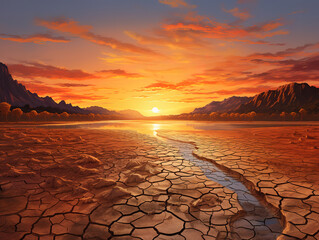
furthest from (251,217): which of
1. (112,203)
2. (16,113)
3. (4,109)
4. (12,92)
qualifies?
(12,92)

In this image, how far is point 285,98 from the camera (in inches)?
4114

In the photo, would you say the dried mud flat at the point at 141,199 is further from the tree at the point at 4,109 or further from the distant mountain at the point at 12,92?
the distant mountain at the point at 12,92

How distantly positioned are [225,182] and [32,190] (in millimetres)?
3350

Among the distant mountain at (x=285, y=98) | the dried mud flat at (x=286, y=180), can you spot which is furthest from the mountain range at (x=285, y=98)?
the dried mud flat at (x=286, y=180)

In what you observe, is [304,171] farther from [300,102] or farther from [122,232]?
[300,102]

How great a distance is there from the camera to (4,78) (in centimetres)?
10388

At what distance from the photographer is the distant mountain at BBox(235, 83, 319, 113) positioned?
94875 mm

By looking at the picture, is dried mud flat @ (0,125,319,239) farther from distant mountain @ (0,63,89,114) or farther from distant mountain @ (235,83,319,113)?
distant mountain @ (0,63,89,114)

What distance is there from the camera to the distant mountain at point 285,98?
311 ft

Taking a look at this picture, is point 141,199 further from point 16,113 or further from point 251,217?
point 16,113

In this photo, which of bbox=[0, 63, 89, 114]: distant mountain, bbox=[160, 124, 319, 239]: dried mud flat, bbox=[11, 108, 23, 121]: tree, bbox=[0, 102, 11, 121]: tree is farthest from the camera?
bbox=[0, 63, 89, 114]: distant mountain

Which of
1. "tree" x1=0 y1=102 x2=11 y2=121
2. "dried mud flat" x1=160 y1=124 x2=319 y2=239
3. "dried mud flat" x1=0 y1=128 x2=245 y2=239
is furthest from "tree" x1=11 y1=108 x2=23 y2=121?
"dried mud flat" x1=160 y1=124 x2=319 y2=239

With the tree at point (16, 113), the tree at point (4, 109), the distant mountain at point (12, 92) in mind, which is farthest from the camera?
the distant mountain at point (12, 92)

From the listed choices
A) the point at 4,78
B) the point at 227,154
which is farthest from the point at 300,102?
the point at 4,78
